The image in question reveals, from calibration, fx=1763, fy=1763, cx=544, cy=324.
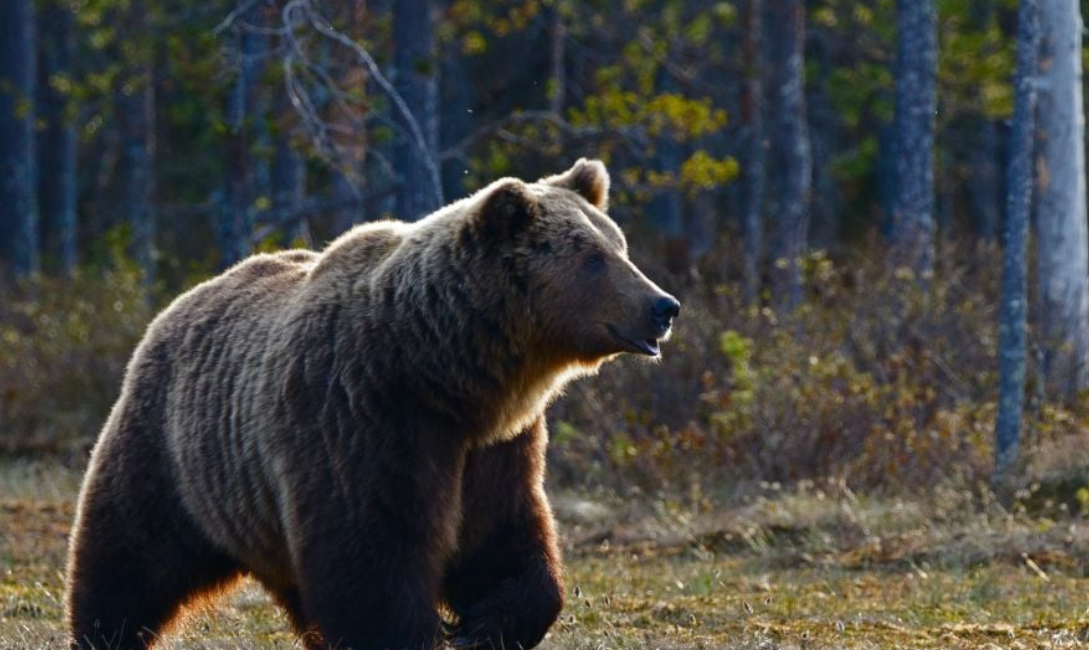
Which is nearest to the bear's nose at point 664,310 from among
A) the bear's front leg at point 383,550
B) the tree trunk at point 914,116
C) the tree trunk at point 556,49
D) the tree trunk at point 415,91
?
the bear's front leg at point 383,550

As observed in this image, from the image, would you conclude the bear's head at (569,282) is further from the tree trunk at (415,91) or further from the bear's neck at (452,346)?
the tree trunk at (415,91)

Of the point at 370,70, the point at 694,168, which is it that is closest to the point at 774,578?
the point at 370,70

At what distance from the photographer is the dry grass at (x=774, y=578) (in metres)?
6.74

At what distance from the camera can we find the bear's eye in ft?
19.4

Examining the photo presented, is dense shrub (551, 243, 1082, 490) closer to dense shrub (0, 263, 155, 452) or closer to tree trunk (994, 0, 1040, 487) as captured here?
tree trunk (994, 0, 1040, 487)

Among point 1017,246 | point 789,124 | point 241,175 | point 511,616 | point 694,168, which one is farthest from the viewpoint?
point 789,124

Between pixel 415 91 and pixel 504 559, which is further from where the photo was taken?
pixel 415 91

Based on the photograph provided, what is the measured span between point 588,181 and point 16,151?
21215mm

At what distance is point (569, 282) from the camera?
231 inches

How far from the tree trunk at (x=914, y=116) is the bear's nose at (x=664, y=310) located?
32.6 feet

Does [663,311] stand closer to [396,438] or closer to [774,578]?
[396,438]

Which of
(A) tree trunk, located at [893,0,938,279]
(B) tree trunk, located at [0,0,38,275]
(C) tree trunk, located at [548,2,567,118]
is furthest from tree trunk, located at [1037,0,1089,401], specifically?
(B) tree trunk, located at [0,0,38,275]

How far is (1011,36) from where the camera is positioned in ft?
82.2

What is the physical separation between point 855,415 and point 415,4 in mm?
4773
